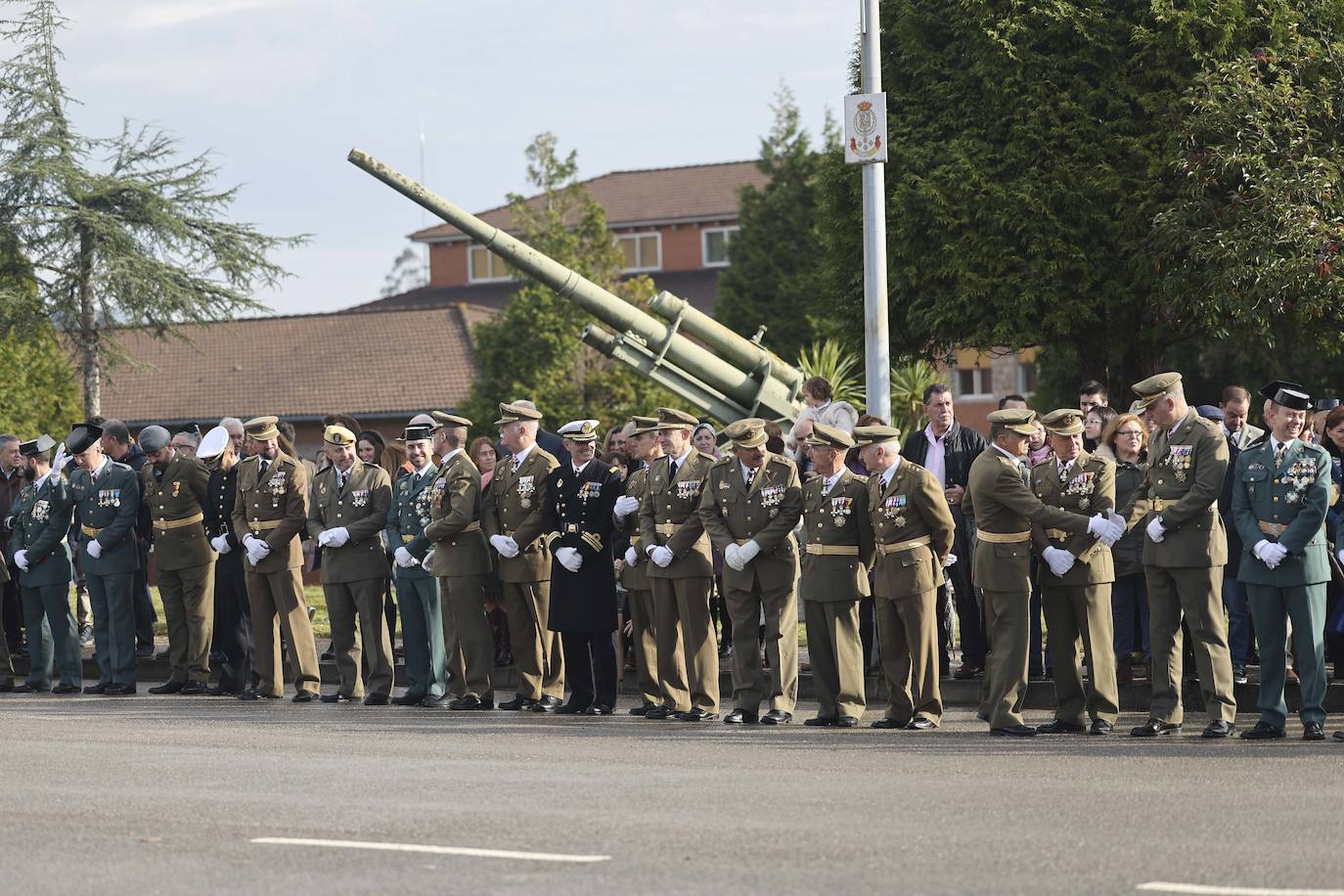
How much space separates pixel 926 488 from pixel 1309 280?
666 cm

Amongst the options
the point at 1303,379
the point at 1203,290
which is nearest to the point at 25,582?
the point at 1203,290

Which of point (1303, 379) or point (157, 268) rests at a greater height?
point (157, 268)

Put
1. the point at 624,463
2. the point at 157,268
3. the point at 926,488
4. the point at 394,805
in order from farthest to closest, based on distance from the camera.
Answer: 1. the point at 157,268
2. the point at 624,463
3. the point at 926,488
4. the point at 394,805

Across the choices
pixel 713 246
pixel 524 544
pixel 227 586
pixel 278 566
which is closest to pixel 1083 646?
pixel 524 544

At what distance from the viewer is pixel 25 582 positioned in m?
15.7

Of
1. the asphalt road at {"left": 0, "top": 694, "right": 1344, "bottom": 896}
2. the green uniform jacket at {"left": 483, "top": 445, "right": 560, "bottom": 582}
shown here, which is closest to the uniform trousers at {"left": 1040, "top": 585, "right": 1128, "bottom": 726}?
the asphalt road at {"left": 0, "top": 694, "right": 1344, "bottom": 896}

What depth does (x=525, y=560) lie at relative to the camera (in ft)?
44.0

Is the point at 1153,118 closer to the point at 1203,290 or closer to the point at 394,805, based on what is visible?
the point at 1203,290

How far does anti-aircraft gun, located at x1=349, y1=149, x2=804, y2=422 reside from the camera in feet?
70.7

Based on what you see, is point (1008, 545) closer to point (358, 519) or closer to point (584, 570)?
point (584, 570)

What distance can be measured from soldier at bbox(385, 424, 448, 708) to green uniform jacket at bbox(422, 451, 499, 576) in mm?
270

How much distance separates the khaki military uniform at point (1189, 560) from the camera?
11047 mm

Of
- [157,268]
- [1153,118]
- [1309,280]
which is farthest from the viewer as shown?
[157,268]

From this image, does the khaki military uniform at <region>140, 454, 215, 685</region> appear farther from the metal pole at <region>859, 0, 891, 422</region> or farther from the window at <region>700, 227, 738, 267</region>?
the window at <region>700, 227, 738, 267</region>
